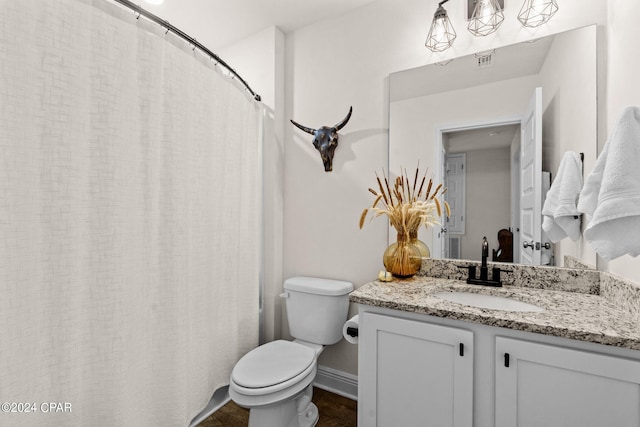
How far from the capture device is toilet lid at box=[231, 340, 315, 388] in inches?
52.5

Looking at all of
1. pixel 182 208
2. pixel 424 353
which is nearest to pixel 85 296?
pixel 182 208

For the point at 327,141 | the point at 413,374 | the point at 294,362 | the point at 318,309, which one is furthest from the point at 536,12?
the point at 294,362

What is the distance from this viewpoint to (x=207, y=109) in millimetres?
1539

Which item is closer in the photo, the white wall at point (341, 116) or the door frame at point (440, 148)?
the door frame at point (440, 148)

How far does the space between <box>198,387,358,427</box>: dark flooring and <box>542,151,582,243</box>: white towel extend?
1.45m

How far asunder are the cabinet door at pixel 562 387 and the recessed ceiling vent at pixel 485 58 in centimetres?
131

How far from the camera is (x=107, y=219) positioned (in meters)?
1.09

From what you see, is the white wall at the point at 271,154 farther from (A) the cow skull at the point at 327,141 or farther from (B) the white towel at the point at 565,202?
(B) the white towel at the point at 565,202

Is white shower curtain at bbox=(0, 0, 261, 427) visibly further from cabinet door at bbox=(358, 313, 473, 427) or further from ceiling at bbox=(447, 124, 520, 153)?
ceiling at bbox=(447, 124, 520, 153)

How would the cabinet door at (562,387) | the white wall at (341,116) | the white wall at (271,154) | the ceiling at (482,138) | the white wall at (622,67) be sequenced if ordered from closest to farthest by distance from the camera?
the cabinet door at (562,387) < the white wall at (622,67) < the ceiling at (482,138) < the white wall at (341,116) < the white wall at (271,154)

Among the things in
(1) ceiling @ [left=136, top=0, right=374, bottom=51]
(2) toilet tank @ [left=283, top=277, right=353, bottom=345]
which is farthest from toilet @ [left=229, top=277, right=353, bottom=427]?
(1) ceiling @ [left=136, top=0, right=374, bottom=51]

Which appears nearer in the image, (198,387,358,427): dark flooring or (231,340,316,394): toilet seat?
(231,340,316,394): toilet seat

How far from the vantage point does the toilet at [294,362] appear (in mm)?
1309

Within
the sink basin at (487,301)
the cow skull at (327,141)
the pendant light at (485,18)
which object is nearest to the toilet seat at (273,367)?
the sink basin at (487,301)
